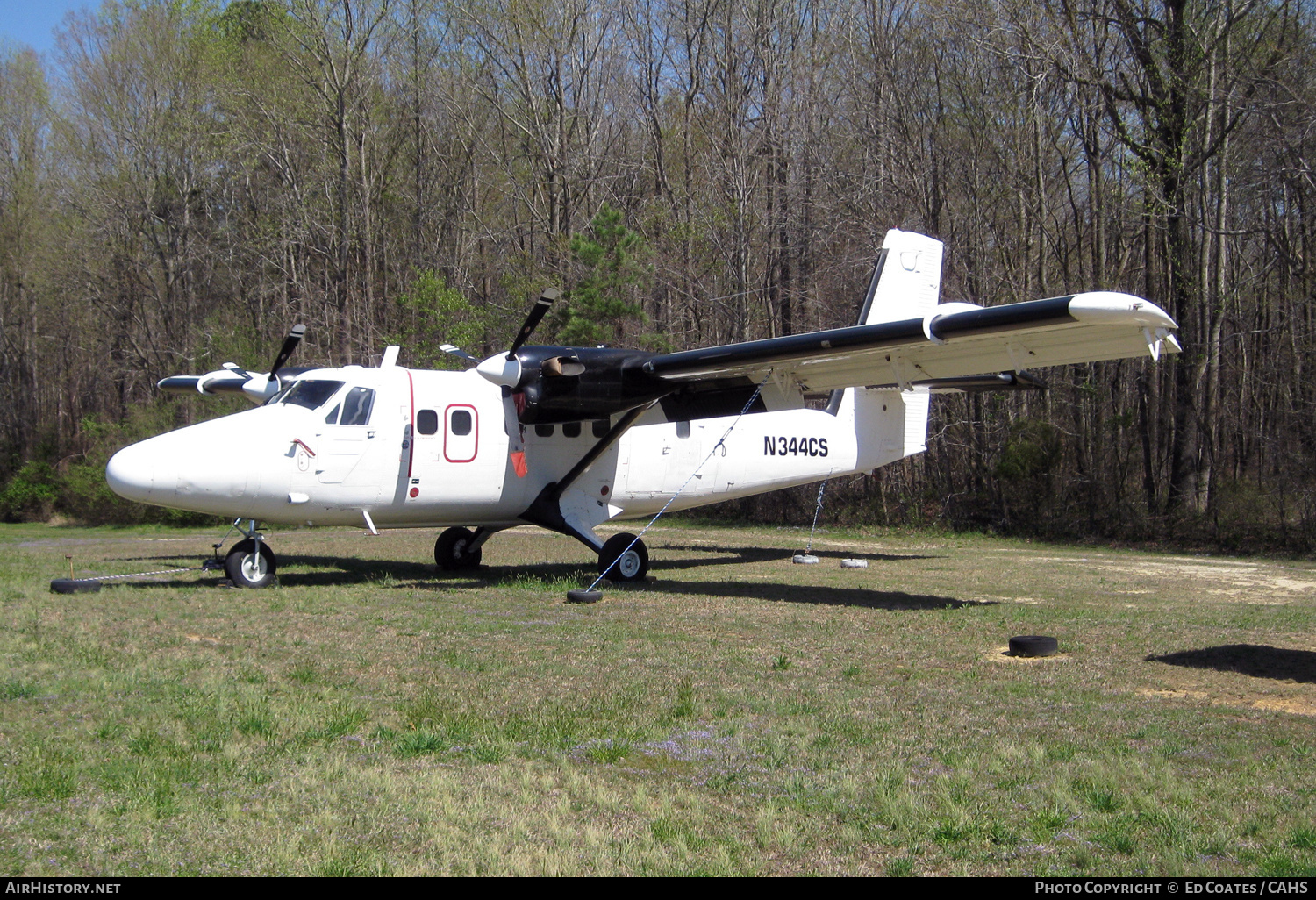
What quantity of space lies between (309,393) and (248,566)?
2.39m

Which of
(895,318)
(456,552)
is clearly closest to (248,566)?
(456,552)

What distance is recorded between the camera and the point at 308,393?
13.0 m

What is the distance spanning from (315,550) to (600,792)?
15.8 m

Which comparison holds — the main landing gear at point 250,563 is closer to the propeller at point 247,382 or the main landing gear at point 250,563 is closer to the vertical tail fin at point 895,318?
the propeller at point 247,382

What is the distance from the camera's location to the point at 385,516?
44.4 ft

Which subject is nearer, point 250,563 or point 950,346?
point 950,346

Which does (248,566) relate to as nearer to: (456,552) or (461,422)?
(461,422)

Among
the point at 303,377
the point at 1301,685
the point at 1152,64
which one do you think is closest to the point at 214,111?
the point at 303,377

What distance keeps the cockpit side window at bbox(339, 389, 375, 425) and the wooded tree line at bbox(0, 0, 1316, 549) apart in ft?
55.1

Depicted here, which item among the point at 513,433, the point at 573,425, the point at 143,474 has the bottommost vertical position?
the point at 143,474

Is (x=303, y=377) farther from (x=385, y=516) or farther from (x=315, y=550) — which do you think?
(x=315, y=550)

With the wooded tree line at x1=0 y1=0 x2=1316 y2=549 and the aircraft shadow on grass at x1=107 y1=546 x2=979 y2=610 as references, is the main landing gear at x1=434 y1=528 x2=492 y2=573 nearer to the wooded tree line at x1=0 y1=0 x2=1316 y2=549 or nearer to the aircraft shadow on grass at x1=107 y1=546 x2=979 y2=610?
the aircraft shadow on grass at x1=107 y1=546 x2=979 y2=610

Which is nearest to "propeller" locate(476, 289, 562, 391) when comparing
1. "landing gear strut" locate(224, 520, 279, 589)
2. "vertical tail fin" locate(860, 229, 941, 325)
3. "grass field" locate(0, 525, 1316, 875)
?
"grass field" locate(0, 525, 1316, 875)

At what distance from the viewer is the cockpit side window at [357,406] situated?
1305cm
